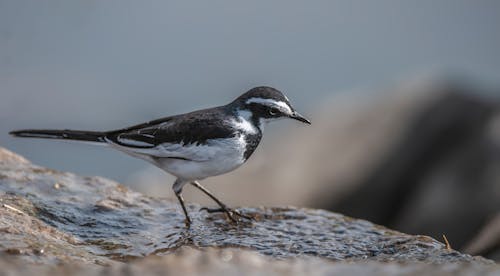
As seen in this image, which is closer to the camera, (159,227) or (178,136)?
(159,227)

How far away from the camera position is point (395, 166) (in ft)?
33.6

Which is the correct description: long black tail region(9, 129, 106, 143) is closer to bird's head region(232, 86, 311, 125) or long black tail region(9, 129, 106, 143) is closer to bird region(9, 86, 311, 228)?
bird region(9, 86, 311, 228)

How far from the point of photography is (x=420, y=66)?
51.5 feet

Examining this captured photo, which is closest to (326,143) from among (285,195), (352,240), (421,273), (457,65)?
(285,195)

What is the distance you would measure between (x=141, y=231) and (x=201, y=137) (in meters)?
1.04

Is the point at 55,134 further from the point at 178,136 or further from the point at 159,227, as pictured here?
the point at 159,227

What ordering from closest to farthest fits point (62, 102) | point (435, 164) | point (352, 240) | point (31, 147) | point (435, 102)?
point (352, 240), point (435, 164), point (435, 102), point (31, 147), point (62, 102)

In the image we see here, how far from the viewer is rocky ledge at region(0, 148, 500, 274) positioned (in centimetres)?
529

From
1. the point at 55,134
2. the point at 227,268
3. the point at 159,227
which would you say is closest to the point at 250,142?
the point at 159,227

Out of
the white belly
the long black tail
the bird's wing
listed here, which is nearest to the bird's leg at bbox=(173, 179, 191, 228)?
the white belly

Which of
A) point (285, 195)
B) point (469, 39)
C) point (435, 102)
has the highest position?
point (469, 39)

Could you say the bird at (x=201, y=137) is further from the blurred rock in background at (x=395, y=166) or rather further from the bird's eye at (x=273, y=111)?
the blurred rock in background at (x=395, y=166)

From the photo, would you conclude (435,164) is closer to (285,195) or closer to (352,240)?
(285,195)

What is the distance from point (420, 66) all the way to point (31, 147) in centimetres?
768
